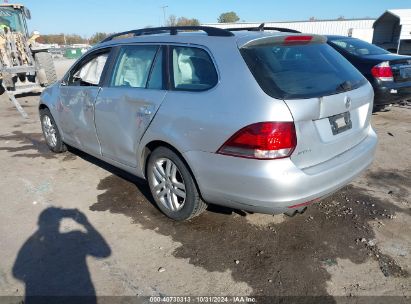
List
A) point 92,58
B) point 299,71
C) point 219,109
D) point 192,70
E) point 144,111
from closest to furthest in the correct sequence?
point 219,109, point 299,71, point 192,70, point 144,111, point 92,58

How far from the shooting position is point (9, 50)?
12.0m

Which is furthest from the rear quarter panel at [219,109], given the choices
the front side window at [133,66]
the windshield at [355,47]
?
the windshield at [355,47]

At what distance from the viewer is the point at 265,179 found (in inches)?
103

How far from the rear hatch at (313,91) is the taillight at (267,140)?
0.24 feet

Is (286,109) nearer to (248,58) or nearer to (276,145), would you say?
(276,145)

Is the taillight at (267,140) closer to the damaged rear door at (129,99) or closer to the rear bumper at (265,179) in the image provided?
the rear bumper at (265,179)

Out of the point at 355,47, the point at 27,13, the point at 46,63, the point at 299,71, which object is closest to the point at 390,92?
the point at 355,47

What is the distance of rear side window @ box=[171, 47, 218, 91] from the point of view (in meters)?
2.97

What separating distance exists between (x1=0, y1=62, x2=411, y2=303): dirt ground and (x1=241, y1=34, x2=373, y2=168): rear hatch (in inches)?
33.7

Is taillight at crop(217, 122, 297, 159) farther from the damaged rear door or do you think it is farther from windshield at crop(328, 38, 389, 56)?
windshield at crop(328, 38, 389, 56)

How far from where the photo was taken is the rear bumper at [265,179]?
2.63 meters

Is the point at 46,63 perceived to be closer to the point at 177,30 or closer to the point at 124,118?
the point at 124,118

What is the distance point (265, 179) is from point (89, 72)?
3.00 meters

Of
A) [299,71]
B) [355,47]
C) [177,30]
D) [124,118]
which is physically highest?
[177,30]
